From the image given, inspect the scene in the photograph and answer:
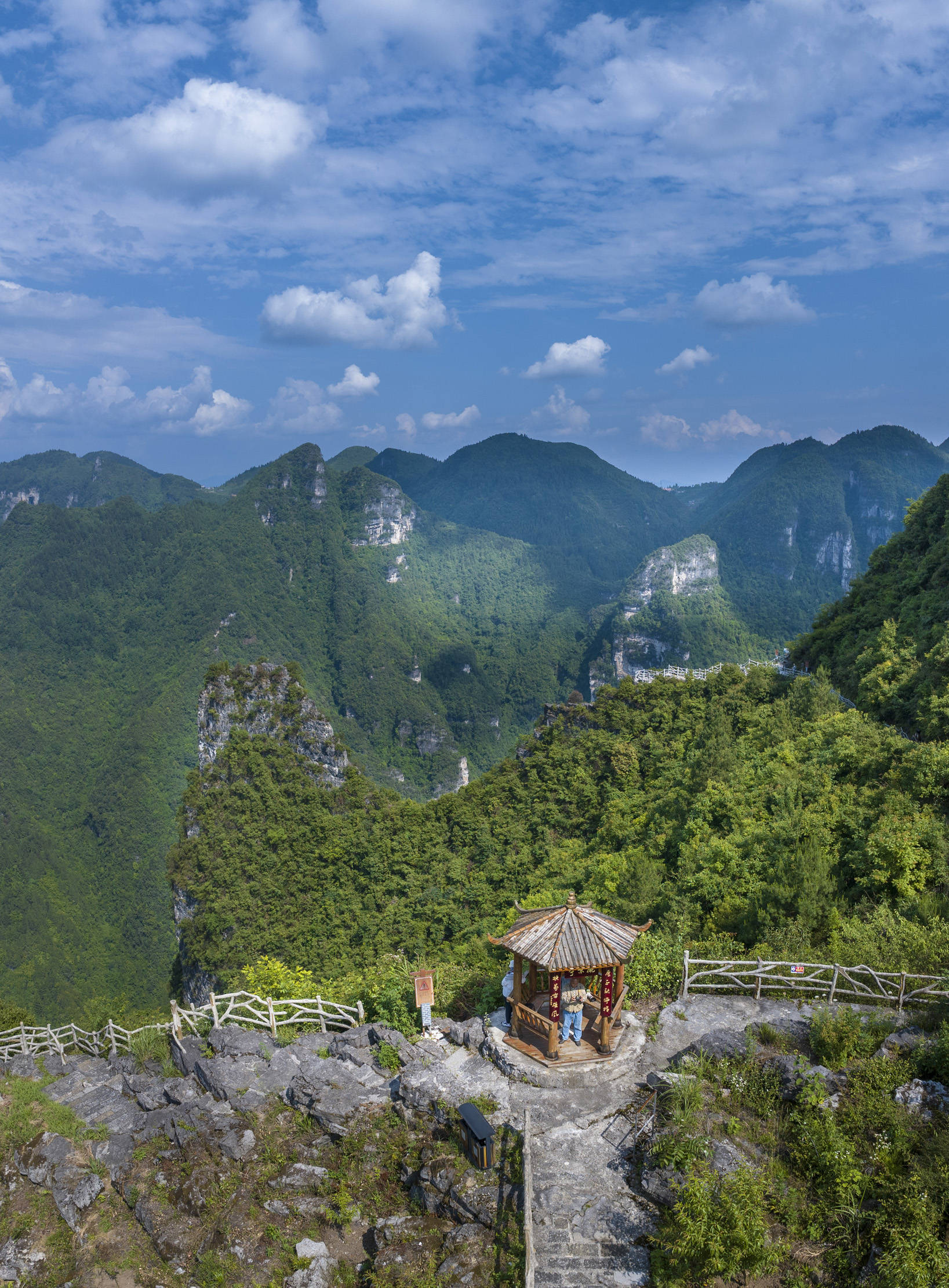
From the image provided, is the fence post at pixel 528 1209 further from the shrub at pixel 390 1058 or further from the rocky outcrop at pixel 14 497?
the rocky outcrop at pixel 14 497

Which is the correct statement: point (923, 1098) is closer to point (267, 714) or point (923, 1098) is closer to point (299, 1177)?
point (299, 1177)

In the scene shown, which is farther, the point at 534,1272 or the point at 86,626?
the point at 86,626

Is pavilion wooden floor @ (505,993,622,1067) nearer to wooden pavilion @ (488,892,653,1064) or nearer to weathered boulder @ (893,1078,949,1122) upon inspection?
wooden pavilion @ (488,892,653,1064)

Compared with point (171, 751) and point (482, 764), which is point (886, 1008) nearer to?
point (171, 751)

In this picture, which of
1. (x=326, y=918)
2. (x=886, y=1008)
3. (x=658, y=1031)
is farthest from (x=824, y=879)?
(x=326, y=918)

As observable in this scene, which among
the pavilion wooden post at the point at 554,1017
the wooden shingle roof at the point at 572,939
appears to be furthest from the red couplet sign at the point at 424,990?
the pavilion wooden post at the point at 554,1017
